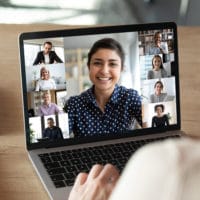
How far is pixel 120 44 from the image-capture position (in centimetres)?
119

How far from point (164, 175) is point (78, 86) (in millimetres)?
783

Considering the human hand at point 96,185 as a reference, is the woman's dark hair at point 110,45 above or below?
above

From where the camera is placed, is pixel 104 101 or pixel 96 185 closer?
pixel 96 185

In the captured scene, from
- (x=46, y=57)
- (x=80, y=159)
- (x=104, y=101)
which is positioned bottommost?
(x=80, y=159)

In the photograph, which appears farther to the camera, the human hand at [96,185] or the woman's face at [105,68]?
the woman's face at [105,68]

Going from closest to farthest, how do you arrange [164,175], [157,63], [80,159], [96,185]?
[164,175]
[96,185]
[80,159]
[157,63]

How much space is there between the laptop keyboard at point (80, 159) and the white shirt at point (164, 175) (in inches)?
24.0

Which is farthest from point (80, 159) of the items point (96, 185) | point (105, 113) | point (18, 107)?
point (96, 185)

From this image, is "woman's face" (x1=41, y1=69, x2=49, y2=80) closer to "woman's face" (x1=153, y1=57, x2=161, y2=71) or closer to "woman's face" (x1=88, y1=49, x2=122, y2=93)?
"woman's face" (x1=88, y1=49, x2=122, y2=93)

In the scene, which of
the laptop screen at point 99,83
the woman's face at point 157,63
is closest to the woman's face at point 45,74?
the laptop screen at point 99,83

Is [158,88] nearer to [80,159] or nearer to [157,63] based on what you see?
[157,63]

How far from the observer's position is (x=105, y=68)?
1.20 m

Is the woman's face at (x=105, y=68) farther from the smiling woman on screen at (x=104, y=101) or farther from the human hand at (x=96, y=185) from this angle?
the human hand at (x=96, y=185)

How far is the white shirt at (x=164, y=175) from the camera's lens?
39 centimetres
